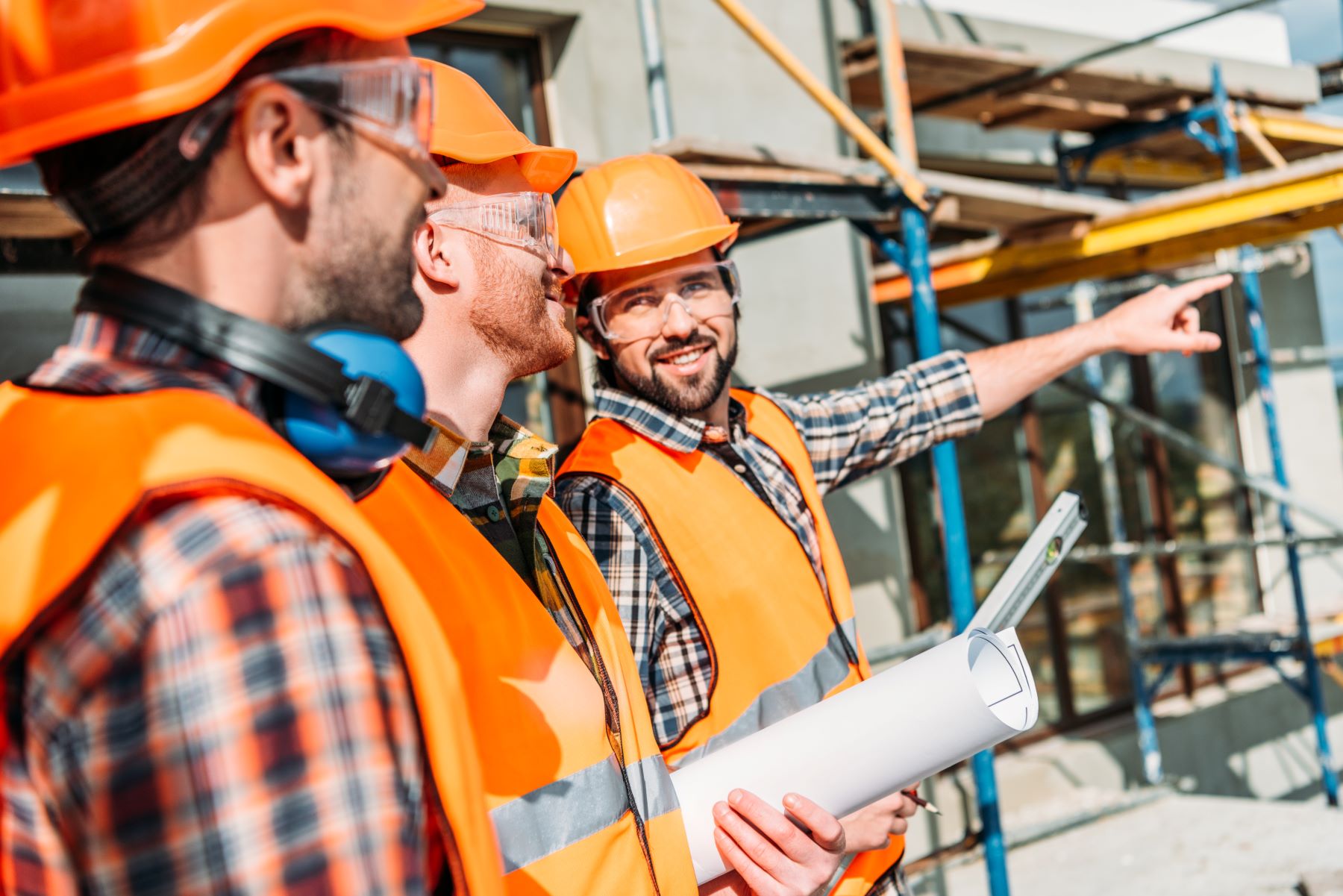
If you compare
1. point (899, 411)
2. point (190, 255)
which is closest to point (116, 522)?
point (190, 255)

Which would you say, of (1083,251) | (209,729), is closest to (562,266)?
(209,729)

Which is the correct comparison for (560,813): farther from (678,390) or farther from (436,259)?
(678,390)

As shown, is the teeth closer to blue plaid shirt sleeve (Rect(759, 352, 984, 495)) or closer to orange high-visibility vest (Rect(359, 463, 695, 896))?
blue plaid shirt sleeve (Rect(759, 352, 984, 495))

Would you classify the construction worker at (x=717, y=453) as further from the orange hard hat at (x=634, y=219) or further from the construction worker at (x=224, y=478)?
the construction worker at (x=224, y=478)

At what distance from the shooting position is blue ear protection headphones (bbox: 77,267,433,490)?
810 millimetres

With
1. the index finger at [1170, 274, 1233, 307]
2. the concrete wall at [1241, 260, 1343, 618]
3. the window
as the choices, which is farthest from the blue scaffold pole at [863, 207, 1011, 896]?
the concrete wall at [1241, 260, 1343, 618]

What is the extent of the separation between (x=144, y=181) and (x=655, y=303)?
68.3 inches

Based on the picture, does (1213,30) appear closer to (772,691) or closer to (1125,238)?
(1125,238)

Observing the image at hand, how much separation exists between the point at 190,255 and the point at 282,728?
37cm

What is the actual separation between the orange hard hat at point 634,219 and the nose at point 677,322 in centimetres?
11

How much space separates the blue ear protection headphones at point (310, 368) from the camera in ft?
2.66

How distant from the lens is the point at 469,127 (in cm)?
164

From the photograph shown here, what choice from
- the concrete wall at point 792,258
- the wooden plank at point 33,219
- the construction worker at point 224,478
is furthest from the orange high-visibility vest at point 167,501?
the concrete wall at point 792,258

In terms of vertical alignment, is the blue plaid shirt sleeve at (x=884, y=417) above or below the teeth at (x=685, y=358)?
below
